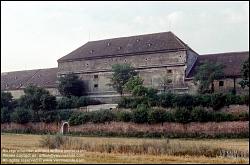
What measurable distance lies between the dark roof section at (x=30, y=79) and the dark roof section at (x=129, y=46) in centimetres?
307

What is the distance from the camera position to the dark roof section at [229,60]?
39625mm

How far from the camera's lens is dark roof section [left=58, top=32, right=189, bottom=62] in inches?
1718

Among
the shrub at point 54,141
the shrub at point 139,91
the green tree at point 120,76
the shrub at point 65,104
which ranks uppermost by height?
the green tree at point 120,76

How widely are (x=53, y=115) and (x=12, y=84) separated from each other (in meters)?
15.3

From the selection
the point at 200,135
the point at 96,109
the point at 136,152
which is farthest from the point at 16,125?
the point at 136,152

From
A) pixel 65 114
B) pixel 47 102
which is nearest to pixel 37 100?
pixel 47 102

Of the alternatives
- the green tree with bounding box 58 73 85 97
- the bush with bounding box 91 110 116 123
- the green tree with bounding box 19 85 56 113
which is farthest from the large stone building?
the bush with bounding box 91 110 116 123

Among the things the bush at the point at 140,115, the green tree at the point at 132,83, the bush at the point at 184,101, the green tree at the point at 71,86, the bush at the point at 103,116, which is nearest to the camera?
the bush at the point at 140,115

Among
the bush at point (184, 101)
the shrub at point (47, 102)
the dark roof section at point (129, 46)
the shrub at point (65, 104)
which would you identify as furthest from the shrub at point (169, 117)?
the shrub at point (47, 102)

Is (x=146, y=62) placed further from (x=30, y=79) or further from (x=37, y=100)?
(x=30, y=79)

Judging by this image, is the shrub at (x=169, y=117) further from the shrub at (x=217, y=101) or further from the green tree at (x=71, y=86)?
the green tree at (x=71, y=86)

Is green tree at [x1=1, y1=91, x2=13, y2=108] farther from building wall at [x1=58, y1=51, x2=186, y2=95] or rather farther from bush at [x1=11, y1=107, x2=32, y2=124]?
building wall at [x1=58, y1=51, x2=186, y2=95]

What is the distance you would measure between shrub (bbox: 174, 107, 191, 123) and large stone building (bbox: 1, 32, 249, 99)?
721 centimetres

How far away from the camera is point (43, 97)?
1583 inches
